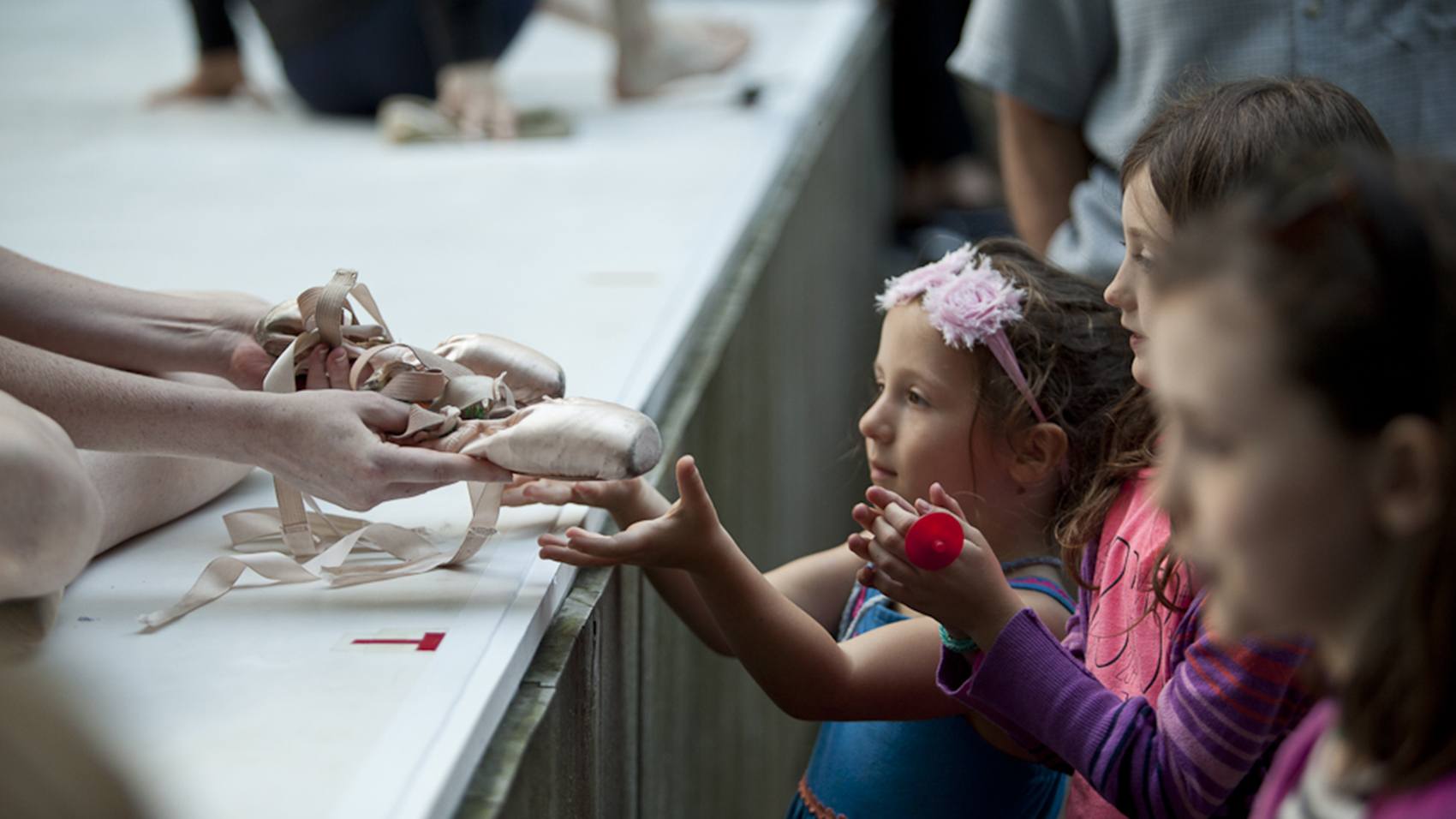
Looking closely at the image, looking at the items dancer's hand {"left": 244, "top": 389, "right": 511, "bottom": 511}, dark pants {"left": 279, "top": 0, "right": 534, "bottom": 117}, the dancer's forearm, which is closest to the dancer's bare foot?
dark pants {"left": 279, "top": 0, "right": 534, "bottom": 117}

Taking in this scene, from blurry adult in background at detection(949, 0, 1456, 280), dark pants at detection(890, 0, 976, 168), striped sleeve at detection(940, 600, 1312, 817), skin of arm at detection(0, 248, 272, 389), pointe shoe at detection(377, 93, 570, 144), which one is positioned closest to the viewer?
striped sleeve at detection(940, 600, 1312, 817)

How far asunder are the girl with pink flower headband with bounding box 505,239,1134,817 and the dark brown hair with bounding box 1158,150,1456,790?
0.48 m

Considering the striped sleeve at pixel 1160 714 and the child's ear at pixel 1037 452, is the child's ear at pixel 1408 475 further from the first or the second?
the child's ear at pixel 1037 452

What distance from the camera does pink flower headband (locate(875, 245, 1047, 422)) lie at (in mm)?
1007

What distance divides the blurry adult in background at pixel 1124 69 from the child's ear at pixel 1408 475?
95 centimetres

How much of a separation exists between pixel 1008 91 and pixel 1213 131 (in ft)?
3.04

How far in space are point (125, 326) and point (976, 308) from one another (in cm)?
63

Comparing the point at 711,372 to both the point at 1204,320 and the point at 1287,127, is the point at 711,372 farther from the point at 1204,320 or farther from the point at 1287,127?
the point at 1204,320

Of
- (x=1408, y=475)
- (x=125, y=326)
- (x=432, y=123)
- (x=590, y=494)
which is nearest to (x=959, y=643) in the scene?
(x=590, y=494)

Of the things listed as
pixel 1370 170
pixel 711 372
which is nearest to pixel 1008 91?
pixel 711 372

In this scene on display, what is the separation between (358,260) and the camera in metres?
1.83

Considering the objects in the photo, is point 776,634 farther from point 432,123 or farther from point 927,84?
point 927,84

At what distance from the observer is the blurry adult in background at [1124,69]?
1536 millimetres

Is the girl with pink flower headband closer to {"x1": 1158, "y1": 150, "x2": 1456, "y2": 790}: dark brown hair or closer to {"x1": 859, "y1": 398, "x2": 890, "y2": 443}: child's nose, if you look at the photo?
{"x1": 859, "y1": 398, "x2": 890, "y2": 443}: child's nose
